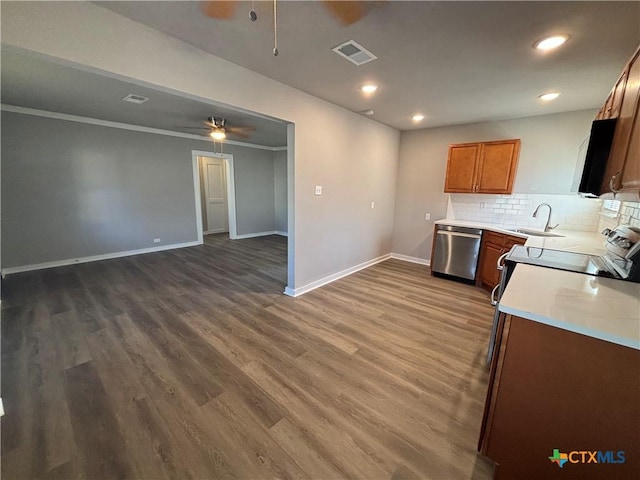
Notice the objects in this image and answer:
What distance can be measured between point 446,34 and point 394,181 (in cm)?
336

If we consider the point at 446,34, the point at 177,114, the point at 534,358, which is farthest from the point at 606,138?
the point at 177,114

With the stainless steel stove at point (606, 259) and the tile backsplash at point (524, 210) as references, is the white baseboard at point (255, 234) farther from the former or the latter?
the stainless steel stove at point (606, 259)

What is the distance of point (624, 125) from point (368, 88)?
212cm

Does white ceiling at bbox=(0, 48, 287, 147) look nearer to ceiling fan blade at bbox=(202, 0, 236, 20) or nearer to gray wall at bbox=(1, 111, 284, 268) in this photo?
gray wall at bbox=(1, 111, 284, 268)

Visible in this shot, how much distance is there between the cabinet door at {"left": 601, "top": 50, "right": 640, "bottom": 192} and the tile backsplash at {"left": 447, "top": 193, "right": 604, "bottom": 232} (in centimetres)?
229

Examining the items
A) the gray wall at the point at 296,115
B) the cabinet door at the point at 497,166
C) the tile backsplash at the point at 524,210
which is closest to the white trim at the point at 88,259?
the gray wall at the point at 296,115

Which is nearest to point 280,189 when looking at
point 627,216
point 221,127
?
point 221,127

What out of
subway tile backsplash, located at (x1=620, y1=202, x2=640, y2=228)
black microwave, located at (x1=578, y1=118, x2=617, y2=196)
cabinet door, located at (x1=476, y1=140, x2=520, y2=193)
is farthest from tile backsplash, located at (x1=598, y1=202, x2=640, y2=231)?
cabinet door, located at (x1=476, y1=140, x2=520, y2=193)

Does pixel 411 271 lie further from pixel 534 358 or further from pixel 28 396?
pixel 28 396

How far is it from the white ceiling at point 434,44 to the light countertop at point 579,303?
162cm

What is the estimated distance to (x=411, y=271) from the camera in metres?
4.54

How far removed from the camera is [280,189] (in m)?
7.77

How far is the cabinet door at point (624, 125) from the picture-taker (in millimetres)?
1414

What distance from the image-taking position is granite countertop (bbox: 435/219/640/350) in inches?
38.7
